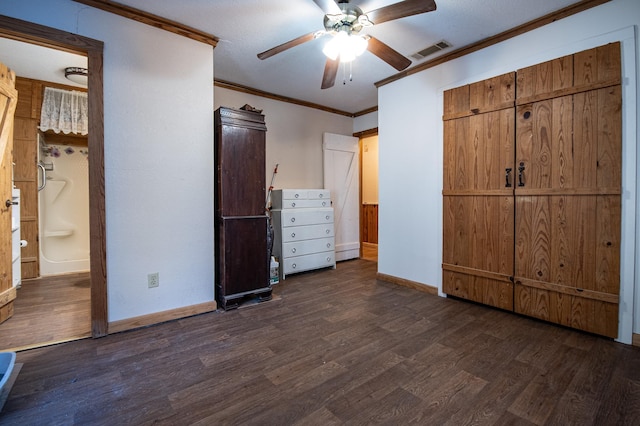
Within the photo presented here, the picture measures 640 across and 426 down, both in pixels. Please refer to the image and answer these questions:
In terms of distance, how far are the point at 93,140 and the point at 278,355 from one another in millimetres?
2040

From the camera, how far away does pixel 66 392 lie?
1.56m

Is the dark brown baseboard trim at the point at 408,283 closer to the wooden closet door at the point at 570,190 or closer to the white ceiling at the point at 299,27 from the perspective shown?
the wooden closet door at the point at 570,190

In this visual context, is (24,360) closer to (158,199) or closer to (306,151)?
→ (158,199)

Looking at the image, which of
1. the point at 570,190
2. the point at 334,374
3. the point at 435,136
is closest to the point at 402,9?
the point at 435,136

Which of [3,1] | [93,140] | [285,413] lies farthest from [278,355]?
[3,1]

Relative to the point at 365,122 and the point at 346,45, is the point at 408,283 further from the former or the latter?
the point at 365,122

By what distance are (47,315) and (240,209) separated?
1.87m

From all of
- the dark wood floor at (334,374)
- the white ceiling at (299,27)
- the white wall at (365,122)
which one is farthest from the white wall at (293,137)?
the dark wood floor at (334,374)

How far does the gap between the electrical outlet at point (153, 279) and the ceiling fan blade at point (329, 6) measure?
7.69 feet

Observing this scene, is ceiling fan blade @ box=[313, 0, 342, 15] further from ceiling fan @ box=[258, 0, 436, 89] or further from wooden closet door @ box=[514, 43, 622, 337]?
wooden closet door @ box=[514, 43, 622, 337]

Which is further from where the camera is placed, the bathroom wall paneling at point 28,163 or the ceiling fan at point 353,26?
the bathroom wall paneling at point 28,163

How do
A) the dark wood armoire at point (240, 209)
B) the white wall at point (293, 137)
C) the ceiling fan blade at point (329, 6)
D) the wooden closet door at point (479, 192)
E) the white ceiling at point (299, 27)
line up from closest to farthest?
the ceiling fan blade at point (329, 6) < the white ceiling at point (299, 27) < the wooden closet door at point (479, 192) < the dark wood armoire at point (240, 209) < the white wall at point (293, 137)

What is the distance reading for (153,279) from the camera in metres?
2.40

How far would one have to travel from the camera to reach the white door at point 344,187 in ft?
15.5
